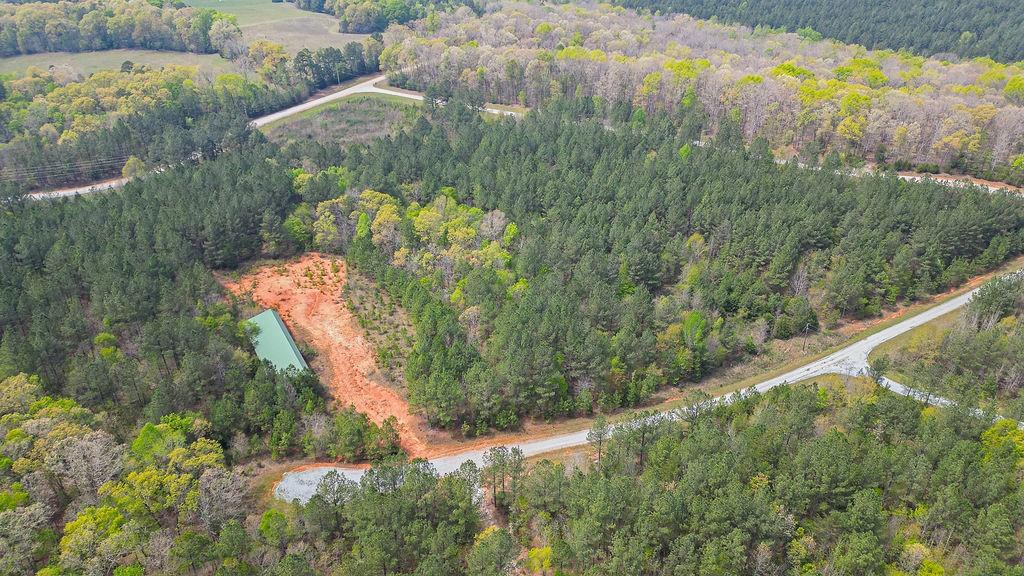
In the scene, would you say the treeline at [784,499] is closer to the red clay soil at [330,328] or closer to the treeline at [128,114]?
the red clay soil at [330,328]

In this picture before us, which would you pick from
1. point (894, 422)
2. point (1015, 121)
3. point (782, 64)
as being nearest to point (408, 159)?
point (894, 422)

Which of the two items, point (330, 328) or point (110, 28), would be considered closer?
point (330, 328)

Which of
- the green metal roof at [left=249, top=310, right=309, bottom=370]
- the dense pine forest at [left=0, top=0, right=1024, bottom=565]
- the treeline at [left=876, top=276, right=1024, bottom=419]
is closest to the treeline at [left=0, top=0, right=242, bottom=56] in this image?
the dense pine forest at [left=0, top=0, right=1024, bottom=565]

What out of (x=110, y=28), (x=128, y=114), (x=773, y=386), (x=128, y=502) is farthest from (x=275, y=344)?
(x=110, y=28)

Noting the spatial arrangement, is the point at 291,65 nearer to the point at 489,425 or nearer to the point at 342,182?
the point at 342,182

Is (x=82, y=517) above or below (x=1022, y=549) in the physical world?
below

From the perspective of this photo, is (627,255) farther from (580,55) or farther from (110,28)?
(110,28)
